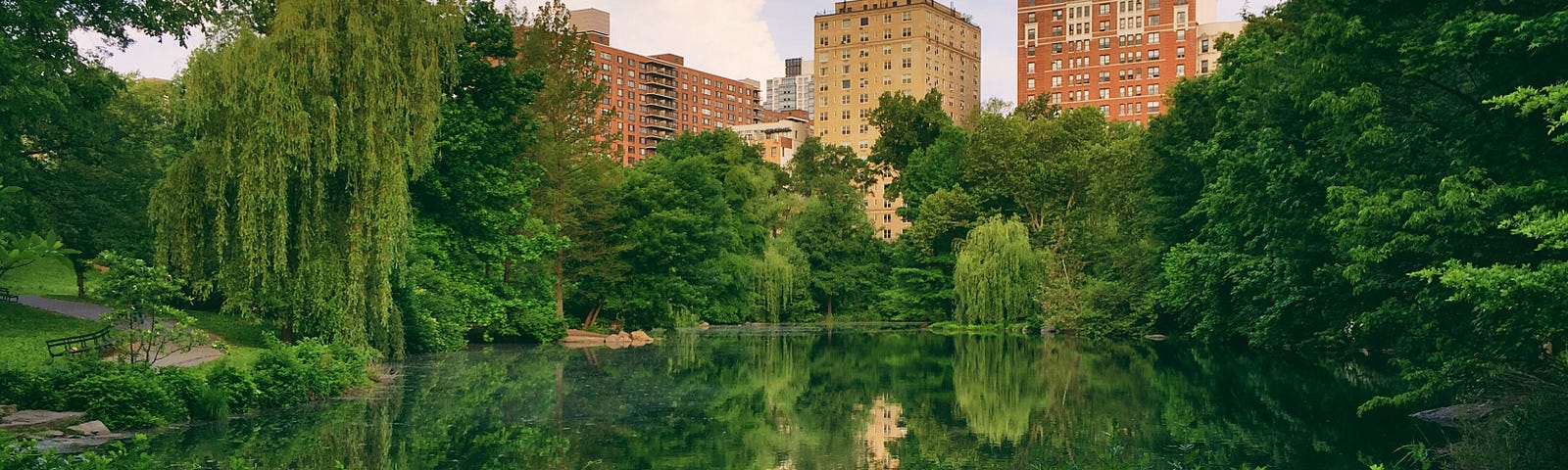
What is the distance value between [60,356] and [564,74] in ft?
103

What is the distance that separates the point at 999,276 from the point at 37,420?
5074cm

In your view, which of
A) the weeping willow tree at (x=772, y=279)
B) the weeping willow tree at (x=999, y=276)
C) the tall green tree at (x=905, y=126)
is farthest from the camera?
the tall green tree at (x=905, y=126)

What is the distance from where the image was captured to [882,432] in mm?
21734

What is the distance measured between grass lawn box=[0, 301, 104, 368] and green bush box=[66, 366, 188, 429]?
63.5 inches

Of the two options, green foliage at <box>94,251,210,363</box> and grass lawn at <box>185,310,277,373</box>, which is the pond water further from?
grass lawn at <box>185,310,277,373</box>

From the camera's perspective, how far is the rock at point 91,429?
18234 millimetres

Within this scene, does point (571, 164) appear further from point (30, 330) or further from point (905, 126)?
point (905, 126)

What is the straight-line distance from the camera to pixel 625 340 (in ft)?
169

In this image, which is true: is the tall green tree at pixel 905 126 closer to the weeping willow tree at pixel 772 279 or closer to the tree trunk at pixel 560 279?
the weeping willow tree at pixel 772 279

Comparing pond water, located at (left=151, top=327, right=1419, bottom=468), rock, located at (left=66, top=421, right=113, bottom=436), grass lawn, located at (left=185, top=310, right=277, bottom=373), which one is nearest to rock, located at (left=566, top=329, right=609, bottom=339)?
pond water, located at (left=151, top=327, right=1419, bottom=468)

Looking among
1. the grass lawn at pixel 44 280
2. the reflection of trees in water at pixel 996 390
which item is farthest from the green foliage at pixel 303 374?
the grass lawn at pixel 44 280

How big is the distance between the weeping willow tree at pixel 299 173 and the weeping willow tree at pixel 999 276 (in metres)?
39.3

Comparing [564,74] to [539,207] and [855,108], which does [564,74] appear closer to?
[539,207]

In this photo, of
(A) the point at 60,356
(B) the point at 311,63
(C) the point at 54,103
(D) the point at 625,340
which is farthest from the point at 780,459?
(D) the point at 625,340
